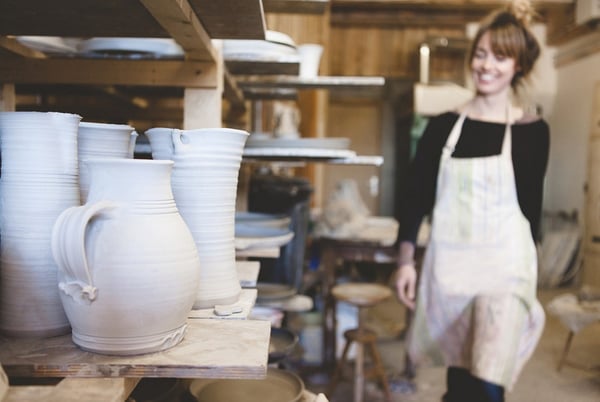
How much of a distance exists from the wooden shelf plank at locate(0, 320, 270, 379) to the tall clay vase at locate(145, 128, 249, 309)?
20 centimetres

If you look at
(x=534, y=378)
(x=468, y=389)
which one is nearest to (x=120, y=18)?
(x=468, y=389)

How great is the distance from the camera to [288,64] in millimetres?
2174

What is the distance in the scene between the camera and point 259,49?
6.53ft

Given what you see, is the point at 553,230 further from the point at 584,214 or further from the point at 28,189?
the point at 28,189

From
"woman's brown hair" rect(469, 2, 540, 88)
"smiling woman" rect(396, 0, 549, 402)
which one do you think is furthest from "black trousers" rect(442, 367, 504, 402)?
"woman's brown hair" rect(469, 2, 540, 88)

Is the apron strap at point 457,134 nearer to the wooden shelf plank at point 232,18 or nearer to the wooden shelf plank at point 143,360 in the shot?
the wooden shelf plank at point 232,18

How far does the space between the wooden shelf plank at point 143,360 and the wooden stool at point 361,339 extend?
6.92ft

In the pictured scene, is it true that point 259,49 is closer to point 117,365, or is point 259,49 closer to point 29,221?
point 29,221

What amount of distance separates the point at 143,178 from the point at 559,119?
722cm

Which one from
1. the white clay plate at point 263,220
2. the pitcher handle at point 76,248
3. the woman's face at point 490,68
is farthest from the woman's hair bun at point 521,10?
the pitcher handle at point 76,248

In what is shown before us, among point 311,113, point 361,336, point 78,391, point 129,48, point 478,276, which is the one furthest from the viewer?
point 311,113

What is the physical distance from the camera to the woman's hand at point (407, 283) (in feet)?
7.12

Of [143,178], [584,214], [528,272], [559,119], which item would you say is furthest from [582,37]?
[143,178]

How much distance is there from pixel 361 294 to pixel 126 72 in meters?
2.07
